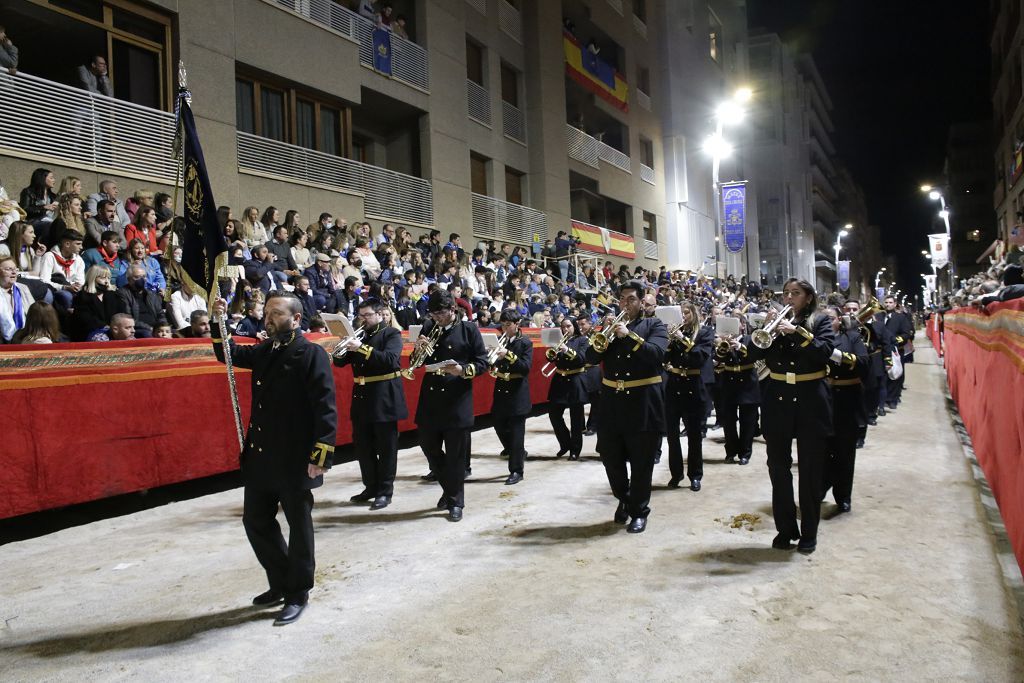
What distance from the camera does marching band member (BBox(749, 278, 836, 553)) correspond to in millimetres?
5621

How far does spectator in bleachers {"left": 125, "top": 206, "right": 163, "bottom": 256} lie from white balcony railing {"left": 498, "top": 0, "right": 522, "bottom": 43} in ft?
60.1

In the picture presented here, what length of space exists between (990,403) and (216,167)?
13.9 m

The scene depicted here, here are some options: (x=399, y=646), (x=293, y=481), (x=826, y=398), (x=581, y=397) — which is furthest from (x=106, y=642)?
(x=581, y=397)

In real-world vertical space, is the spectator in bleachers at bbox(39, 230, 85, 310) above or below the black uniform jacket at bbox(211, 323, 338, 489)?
above

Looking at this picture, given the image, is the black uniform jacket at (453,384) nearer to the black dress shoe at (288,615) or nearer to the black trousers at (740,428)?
the black dress shoe at (288,615)

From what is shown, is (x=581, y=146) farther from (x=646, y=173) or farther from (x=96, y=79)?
(x=96, y=79)

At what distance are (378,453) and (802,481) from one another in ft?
13.8

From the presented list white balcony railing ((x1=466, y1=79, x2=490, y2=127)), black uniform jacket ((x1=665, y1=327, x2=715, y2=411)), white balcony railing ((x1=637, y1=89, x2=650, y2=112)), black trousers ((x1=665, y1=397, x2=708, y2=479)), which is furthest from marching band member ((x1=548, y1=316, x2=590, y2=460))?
white balcony railing ((x1=637, y1=89, x2=650, y2=112))

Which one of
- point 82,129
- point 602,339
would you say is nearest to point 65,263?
point 82,129

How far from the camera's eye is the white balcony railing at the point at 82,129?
11625 millimetres

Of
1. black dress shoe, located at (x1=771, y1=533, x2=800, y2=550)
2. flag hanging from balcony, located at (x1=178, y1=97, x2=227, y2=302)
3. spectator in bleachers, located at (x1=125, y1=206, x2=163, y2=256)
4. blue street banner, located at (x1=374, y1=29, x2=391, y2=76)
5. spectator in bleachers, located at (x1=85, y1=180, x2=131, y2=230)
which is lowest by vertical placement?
black dress shoe, located at (x1=771, y1=533, x2=800, y2=550)

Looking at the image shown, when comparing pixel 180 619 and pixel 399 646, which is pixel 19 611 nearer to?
pixel 180 619

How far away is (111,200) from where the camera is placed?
11070 millimetres

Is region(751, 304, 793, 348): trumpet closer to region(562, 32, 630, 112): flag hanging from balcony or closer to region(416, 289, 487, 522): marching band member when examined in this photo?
region(416, 289, 487, 522): marching band member
